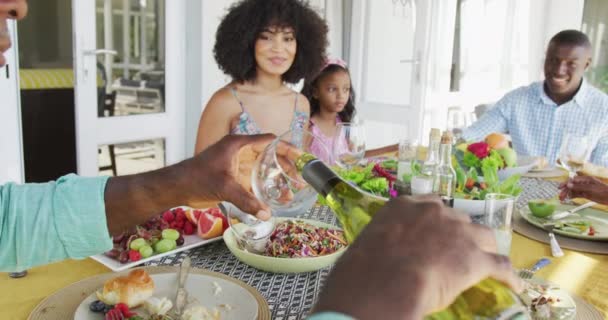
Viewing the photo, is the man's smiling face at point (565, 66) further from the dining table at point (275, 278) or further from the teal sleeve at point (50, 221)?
the teal sleeve at point (50, 221)

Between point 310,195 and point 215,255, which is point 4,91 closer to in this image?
point 215,255

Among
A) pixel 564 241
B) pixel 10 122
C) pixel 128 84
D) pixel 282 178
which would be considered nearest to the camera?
pixel 282 178

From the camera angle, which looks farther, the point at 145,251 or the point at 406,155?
the point at 406,155

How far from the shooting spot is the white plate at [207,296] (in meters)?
0.81

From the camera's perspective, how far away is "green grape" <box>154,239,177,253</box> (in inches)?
41.8

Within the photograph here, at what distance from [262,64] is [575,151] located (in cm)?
114

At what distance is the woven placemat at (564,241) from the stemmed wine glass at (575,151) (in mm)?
359

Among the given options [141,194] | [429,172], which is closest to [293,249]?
[141,194]

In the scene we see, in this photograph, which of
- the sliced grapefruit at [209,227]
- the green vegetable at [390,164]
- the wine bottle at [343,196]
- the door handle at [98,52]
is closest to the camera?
the wine bottle at [343,196]

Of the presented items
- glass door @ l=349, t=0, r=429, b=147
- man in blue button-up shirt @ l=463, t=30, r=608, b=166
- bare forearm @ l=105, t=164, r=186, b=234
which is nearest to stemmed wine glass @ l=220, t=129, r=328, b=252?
bare forearm @ l=105, t=164, r=186, b=234

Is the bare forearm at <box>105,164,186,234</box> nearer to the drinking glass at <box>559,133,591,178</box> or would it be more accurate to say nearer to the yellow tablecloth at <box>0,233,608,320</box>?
the yellow tablecloth at <box>0,233,608,320</box>

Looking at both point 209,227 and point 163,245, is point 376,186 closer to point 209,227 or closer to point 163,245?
point 209,227

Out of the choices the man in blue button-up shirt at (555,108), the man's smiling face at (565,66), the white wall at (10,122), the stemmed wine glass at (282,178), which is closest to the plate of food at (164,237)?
the stemmed wine glass at (282,178)

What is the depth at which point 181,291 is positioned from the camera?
0.86 meters
